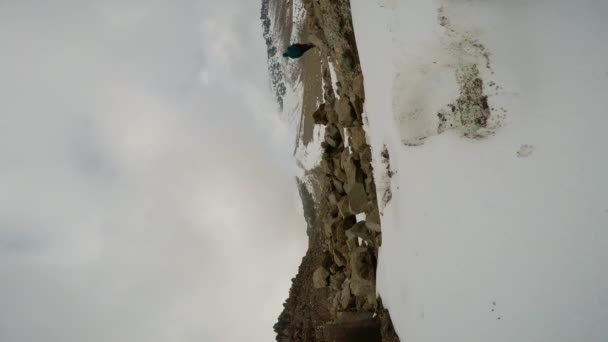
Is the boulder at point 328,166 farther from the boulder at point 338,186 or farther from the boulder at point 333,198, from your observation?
the boulder at point 333,198

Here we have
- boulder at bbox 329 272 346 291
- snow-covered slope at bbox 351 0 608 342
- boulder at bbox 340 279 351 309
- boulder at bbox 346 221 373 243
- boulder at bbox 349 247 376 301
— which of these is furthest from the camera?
boulder at bbox 329 272 346 291

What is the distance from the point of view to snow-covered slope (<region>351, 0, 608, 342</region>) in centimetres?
289

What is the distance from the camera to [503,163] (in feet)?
11.0

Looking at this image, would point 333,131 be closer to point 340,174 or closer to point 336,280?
point 340,174

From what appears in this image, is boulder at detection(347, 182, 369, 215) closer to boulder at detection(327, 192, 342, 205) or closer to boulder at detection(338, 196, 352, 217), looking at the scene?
boulder at detection(338, 196, 352, 217)

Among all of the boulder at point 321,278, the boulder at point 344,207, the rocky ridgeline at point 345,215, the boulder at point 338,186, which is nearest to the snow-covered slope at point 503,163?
the rocky ridgeline at point 345,215

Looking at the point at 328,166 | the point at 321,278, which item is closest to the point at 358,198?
the point at 328,166

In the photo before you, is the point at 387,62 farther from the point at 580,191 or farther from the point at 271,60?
the point at 271,60

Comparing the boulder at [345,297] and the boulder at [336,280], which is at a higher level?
the boulder at [336,280]

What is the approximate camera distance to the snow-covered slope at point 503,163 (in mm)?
2889

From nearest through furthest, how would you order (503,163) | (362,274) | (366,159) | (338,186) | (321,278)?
(503,163)
(366,159)
(362,274)
(338,186)
(321,278)

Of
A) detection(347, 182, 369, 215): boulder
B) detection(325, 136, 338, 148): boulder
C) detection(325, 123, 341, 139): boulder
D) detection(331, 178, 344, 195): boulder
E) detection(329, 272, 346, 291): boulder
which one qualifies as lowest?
detection(329, 272, 346, 291): boulder

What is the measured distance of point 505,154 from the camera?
11.0 feet

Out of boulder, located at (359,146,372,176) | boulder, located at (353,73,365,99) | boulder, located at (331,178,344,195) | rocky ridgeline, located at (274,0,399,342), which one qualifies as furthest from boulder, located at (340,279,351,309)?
boulder, located at (353,73,365,99)
